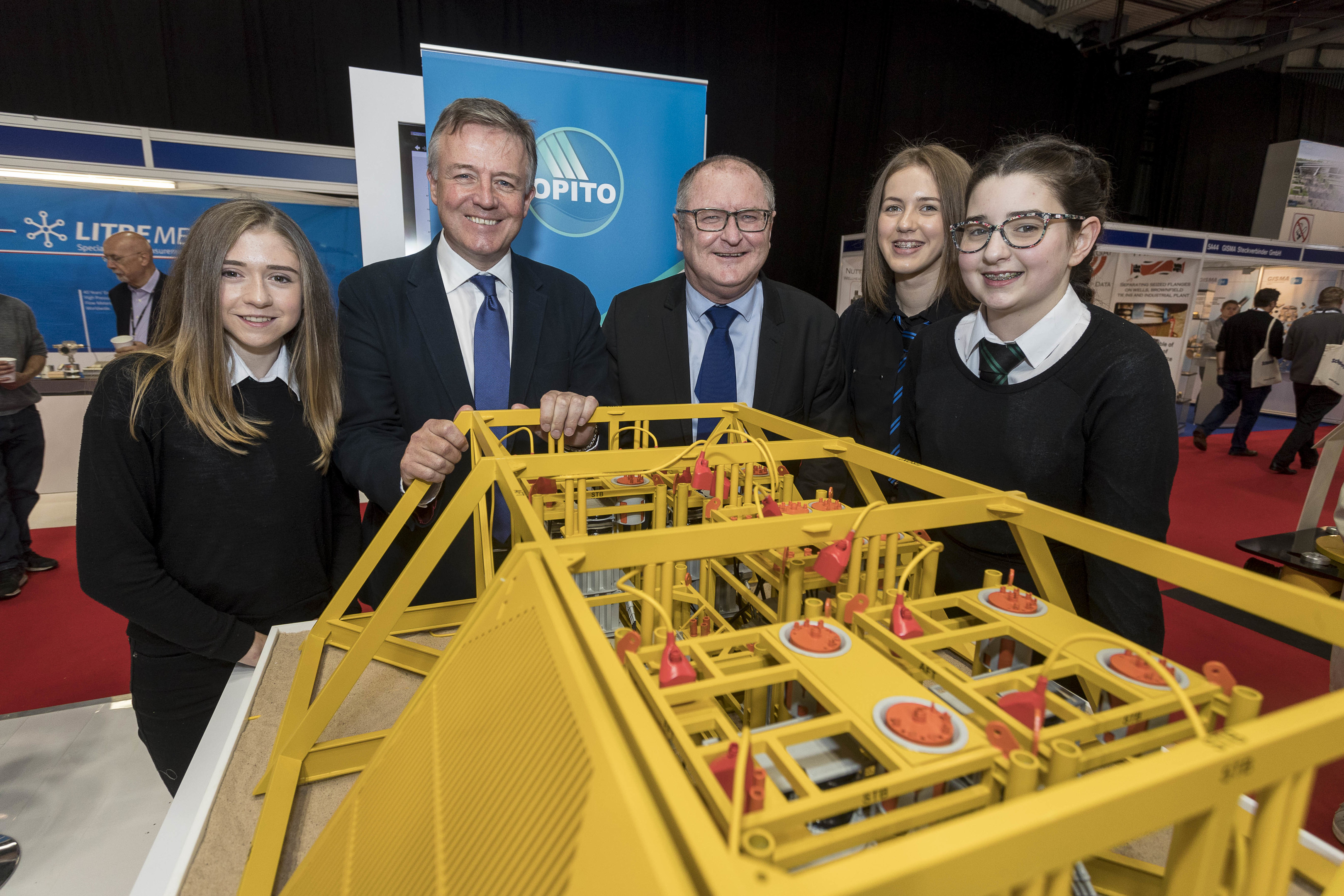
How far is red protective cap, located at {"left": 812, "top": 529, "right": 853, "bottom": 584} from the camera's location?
40.0 inches

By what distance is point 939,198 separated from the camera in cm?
220

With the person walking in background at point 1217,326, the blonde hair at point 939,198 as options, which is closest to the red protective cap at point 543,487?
the blonde hair at point 939,198

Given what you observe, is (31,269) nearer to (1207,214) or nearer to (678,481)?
(678,481)

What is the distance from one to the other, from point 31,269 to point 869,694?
311 inches

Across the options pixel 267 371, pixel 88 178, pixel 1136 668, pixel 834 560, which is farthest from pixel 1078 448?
pixel 88 178

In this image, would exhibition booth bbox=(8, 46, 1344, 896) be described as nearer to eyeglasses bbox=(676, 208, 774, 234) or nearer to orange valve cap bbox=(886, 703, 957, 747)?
orange valve cap bbox=(886, 703, 957, 747)

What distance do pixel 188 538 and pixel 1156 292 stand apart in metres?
11.1

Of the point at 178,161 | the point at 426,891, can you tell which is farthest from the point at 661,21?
the point at 426,891

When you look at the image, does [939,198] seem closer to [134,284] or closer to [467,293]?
[467,293]

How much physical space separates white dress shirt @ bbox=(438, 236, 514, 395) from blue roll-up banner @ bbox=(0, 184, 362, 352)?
163 inches

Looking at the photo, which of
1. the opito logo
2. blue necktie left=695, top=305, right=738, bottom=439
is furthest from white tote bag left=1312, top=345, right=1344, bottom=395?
the opito logo

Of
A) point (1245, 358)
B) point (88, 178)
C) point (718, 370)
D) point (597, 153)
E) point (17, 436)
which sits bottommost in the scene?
point (17, 436)

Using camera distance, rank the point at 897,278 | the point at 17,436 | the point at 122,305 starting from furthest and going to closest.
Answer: the point at 122,305 → the point at 17,436 → the point at 897,278

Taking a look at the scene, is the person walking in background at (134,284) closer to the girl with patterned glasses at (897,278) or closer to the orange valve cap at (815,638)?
the girl with patterned glasses at (897,278)
